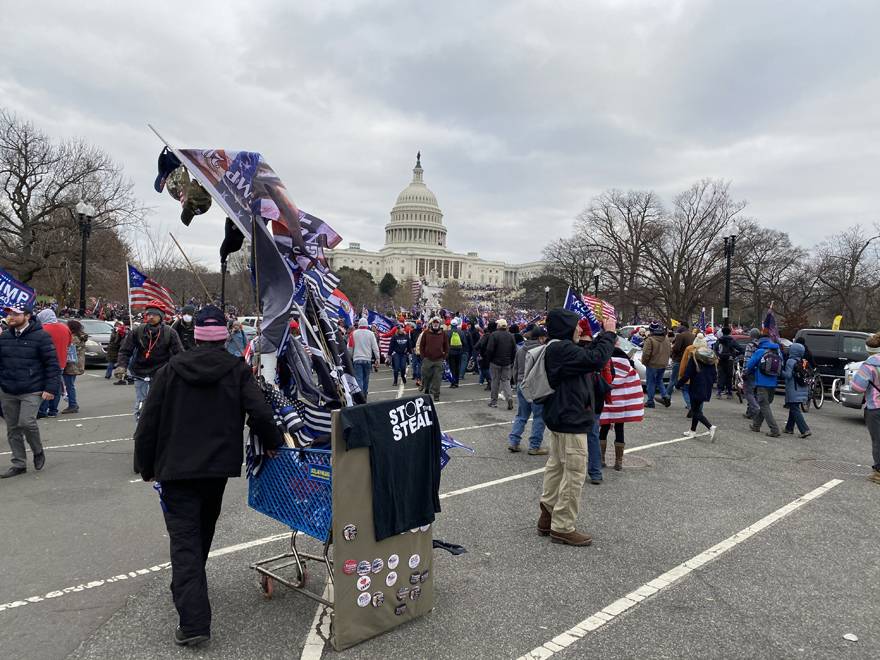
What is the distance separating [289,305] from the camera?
392cm

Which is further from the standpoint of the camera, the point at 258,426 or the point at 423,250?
the point at 423,250

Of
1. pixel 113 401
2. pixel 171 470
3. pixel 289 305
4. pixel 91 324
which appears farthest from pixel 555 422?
pixel 91 324

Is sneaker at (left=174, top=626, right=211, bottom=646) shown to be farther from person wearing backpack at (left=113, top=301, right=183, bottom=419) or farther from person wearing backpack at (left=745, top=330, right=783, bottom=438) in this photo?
person wearing backpack at (left=745, top=330, right=783, bottom=438)

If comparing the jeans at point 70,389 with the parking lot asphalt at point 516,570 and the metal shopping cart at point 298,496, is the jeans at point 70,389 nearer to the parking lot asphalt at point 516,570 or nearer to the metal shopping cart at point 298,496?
the parking lot asphalt at point 516,570

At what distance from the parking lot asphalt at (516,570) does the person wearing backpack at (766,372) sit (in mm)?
2299

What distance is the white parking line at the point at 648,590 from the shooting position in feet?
11.0

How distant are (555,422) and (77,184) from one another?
3641 cm

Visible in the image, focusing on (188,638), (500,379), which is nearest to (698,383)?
(500,379)

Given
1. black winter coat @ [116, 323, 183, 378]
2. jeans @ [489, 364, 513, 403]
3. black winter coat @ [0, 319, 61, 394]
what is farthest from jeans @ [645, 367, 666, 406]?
black winter coat @ [0, 319, 61, 394]

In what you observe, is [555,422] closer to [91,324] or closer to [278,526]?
[278,526]

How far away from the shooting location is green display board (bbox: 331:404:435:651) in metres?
3.21

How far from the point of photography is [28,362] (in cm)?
666

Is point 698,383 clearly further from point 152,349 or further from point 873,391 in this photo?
point 152,349

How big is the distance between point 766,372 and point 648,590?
716cm
